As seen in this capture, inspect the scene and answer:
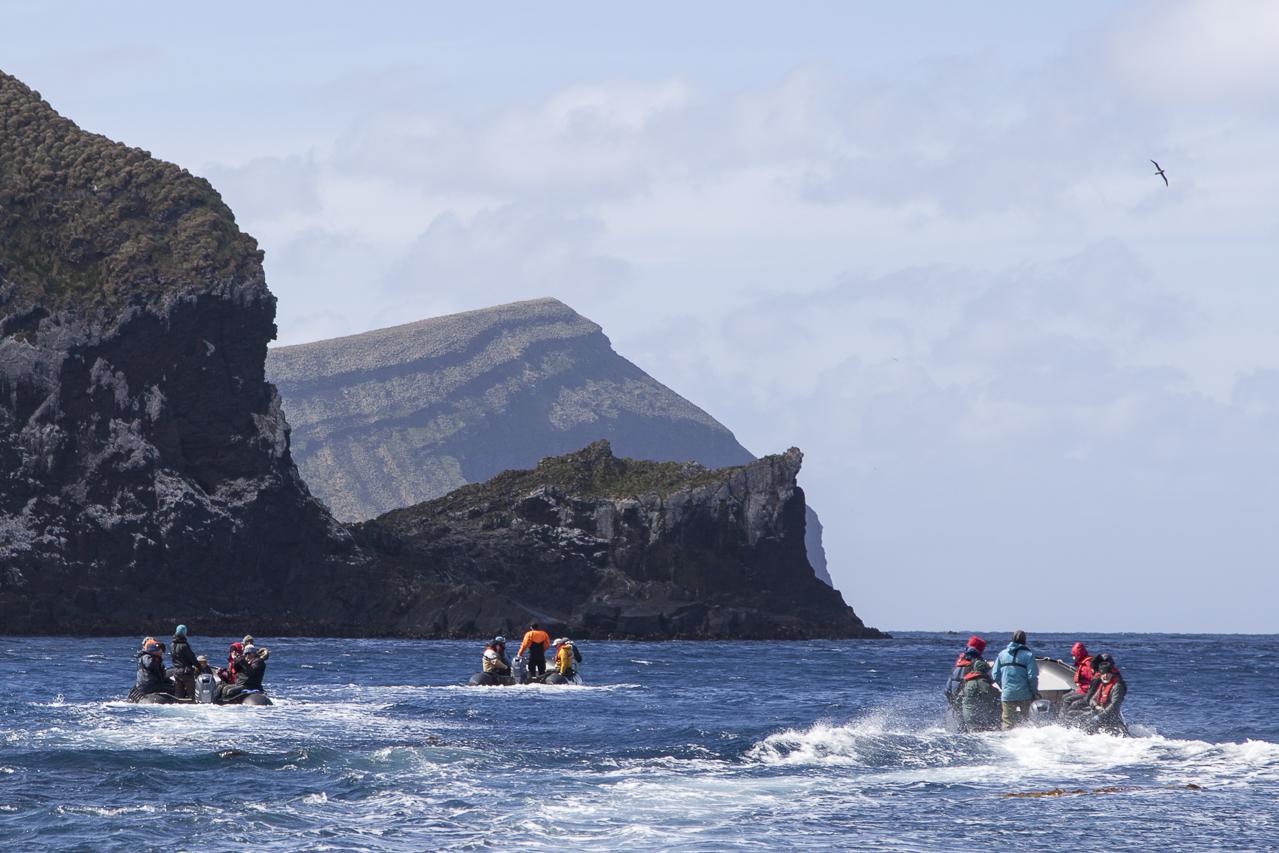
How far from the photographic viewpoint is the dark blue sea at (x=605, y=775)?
24516mm

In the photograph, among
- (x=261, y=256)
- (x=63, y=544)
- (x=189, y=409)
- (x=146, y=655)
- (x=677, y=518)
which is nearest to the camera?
(x=146, y=655)

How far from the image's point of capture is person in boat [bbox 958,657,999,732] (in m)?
36.5

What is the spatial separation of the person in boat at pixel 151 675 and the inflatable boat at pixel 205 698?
163mm

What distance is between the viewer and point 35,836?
23750 millimetres

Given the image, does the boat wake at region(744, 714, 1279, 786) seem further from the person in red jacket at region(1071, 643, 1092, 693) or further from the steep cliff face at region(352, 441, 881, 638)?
the steep cliff face at region(352, 441, 881, 638)

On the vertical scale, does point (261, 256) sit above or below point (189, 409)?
above

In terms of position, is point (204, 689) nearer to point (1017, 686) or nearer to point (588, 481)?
point (1017, 686)

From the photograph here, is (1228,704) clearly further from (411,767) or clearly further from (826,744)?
(411,767)

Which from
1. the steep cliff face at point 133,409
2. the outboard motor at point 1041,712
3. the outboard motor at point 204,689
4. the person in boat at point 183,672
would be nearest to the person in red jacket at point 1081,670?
the outboard motor at point 1041,712

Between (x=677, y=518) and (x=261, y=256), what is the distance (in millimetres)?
40923

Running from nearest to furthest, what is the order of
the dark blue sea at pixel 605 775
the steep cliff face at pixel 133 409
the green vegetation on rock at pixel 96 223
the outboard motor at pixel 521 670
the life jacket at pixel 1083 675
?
the dark blue sea at pixel 605 775 → the life jacket at pixel 1083 675 → the outboard motor at pixel 521 670 → the steep cliff face at pixel 133 409 → the green vegetation on rock at pixel 96 223

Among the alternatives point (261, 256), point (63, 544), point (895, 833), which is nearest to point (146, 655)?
point (895, 833)

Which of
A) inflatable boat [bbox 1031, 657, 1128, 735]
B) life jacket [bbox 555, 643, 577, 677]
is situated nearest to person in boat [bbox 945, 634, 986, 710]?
inflatable boat [bbox 1031, 657, 1128, 735]

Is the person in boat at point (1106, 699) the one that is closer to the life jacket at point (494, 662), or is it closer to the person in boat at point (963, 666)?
the person in boat at point (963, 666)
